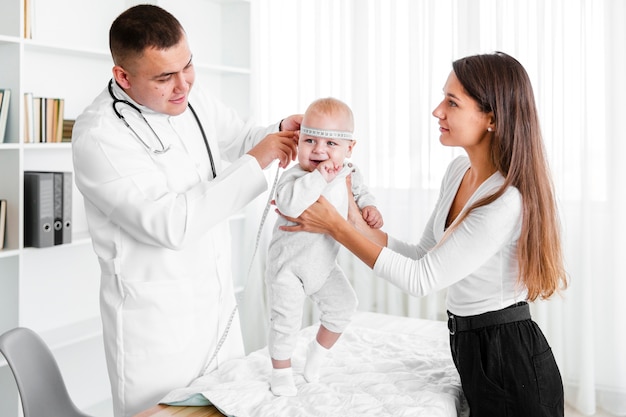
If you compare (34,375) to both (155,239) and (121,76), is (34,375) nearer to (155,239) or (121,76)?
(155,239)

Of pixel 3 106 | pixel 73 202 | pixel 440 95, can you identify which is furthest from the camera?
pixel 440 95

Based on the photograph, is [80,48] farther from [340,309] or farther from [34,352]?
[340,309]

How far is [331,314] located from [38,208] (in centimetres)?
163

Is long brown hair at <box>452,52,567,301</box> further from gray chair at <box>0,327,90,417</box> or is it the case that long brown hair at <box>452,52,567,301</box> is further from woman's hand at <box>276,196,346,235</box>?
gray chair at <box>0,327,90,417</box>

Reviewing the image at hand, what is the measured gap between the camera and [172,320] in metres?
1.92

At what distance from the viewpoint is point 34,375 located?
6.77 feet

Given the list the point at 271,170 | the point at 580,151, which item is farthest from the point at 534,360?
the point at 271,170

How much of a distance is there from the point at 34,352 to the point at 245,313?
247 cm

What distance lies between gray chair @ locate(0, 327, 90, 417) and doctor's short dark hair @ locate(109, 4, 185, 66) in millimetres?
892

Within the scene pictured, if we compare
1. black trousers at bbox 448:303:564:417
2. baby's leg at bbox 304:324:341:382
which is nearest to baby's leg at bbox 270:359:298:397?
baby's leg at bbox 304:324:341:382

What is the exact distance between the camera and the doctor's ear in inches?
72.5

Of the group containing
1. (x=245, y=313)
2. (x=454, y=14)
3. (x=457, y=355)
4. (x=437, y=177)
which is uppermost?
(x=454, y=14)

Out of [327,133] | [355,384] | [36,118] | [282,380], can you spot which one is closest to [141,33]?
[327,133]

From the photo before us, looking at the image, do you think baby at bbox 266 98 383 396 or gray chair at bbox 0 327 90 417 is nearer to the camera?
baby at bbox 266 98 383 396
